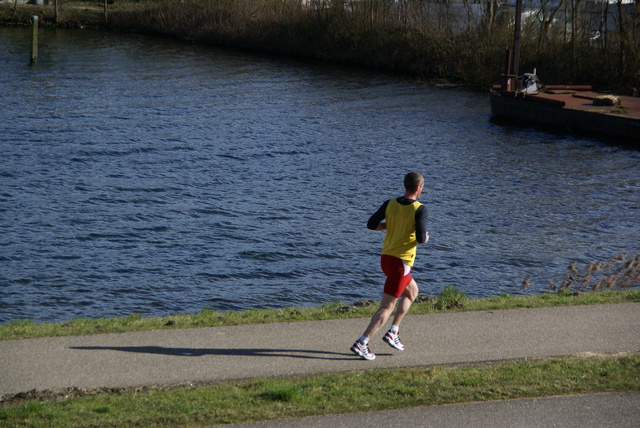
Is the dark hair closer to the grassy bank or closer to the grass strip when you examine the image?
the grass strip

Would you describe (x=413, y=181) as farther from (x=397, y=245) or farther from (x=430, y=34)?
(x=430, y=34)

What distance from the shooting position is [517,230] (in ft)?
53.4

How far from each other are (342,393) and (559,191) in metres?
15.1

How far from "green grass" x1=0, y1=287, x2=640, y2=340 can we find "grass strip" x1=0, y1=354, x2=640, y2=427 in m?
1.84

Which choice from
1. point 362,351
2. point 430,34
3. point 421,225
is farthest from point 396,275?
point 430,34

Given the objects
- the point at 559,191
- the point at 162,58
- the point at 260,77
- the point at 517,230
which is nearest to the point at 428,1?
the point at 260,77

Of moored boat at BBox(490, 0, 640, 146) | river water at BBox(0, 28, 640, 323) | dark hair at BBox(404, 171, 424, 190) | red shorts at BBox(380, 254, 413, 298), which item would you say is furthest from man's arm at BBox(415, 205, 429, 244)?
moored boat at BBox(490, 0, 640, 146)

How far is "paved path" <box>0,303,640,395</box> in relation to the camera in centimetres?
704

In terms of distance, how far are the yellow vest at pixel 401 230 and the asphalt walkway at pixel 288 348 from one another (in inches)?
39.5

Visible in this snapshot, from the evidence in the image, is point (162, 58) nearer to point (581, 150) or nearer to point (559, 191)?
point (581, 150)

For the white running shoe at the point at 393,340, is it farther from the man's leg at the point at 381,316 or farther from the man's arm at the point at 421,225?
the man's arm at the point at 421,225

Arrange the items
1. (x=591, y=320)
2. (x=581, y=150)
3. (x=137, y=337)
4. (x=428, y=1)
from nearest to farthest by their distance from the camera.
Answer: (x=137, y=337), (x=591, y=320), (x=581, y=150), (x=428, y=1)

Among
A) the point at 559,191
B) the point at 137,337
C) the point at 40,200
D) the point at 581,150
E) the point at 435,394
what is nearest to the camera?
the point at 435,394

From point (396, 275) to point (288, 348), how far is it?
4.24 ft
